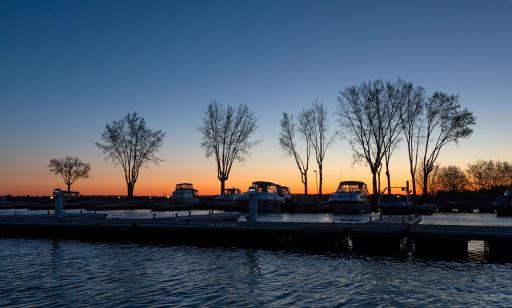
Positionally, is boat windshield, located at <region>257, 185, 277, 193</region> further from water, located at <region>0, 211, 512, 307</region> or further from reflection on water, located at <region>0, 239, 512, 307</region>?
reflection on water, located at <region>0, 239, 512, 307</region>

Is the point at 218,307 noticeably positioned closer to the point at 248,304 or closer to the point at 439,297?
the point at 248,304

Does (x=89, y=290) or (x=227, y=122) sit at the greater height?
(x=227, y=122)

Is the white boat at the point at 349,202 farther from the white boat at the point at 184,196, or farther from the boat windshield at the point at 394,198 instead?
the white boat at the point at 184,196

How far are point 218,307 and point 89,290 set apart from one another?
205 inches

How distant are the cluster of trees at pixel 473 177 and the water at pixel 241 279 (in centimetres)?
10740

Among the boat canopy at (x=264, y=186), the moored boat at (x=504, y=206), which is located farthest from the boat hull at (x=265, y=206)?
the moored boat at (x=504, y=206)

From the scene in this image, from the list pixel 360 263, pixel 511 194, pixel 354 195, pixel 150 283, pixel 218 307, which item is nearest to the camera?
pixel 218 307

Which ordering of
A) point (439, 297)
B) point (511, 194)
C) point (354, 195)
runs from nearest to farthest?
A: point (439, 297)
point (354, 195)
point (511, 194)

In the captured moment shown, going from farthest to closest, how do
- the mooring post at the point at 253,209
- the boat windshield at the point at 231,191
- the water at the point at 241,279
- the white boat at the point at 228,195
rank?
the boat windshield at the point at 231,191
the white boat at the point at 228,195
the mooring post at the point at 253,209
the water at the point at 241,279

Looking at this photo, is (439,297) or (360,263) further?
(360,263)

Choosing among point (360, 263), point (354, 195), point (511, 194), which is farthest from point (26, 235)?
point (511, 194)

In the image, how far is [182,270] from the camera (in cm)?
2052

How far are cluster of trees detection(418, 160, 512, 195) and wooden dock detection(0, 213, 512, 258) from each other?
101490 mm

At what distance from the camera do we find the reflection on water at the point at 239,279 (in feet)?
50.2
